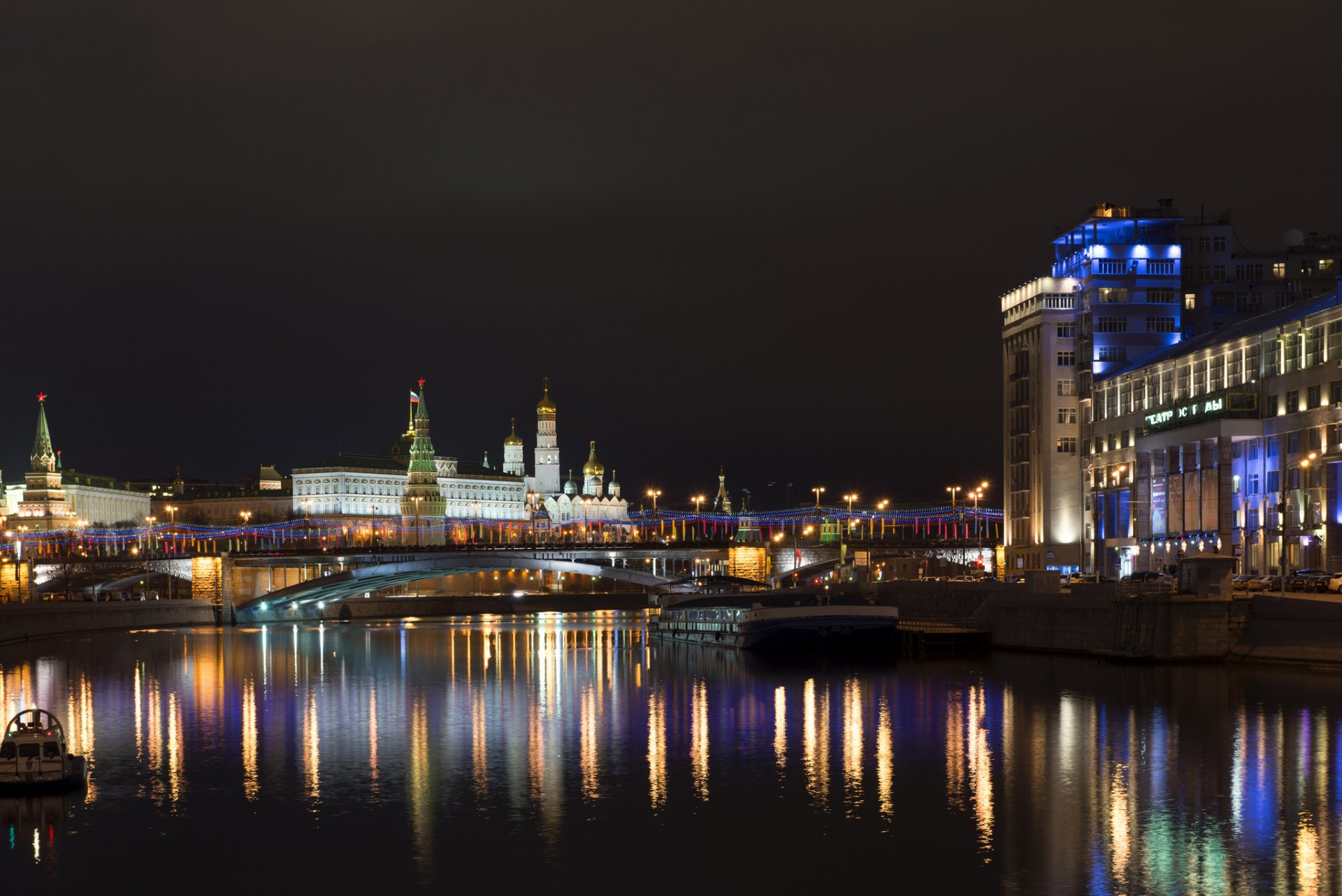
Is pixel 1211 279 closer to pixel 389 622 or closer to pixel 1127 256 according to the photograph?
pixel 1127 256

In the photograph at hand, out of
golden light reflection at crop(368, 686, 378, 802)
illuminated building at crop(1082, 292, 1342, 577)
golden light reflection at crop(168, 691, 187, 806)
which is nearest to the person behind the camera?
golden light reflection at crop(168, 691, 187, 806)

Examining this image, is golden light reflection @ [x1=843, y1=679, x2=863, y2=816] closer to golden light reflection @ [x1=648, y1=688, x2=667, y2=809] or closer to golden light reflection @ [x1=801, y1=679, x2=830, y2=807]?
golden light reflection @ [x1=801, y1=679, x2=830, y2=807]

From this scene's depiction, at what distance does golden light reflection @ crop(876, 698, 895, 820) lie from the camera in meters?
36.3

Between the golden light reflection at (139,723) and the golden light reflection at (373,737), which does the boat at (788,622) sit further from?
the golden light reflection at (139,723)

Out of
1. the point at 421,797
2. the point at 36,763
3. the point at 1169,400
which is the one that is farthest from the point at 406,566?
the point at 421,797

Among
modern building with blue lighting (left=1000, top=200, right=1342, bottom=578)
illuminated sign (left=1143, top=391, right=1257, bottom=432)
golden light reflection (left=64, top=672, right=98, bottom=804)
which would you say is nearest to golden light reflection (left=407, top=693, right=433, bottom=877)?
golden light reflection (left=64, top=672, right=98, bottom=804)

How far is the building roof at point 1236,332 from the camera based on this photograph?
86312 millimetres

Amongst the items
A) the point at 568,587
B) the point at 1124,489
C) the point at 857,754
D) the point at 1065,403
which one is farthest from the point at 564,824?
the point at 568,587

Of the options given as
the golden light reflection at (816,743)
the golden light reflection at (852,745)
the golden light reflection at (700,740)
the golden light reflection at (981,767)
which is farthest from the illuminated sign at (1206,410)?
the golden light reflection at (700,740)

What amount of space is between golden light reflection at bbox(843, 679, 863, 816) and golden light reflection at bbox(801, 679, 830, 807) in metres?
0.47

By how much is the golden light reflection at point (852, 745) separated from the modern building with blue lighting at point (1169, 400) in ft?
85.0

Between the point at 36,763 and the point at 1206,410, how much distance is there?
7071 cm

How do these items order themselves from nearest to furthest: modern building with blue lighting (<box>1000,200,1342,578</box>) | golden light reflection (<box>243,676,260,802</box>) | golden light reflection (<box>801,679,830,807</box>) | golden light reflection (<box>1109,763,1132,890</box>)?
golden light reflection (<box>1109,763,1132,890</box>) → golden light reflection (<box>801,679,830,807</box>) → golden light reflection (<box>243,676,260,802</box>) → modern building with blue lighting (<box>1000,200,1342,578</box>)

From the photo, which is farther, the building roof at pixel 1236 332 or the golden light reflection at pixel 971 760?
the building roof at pixel 1236 332
